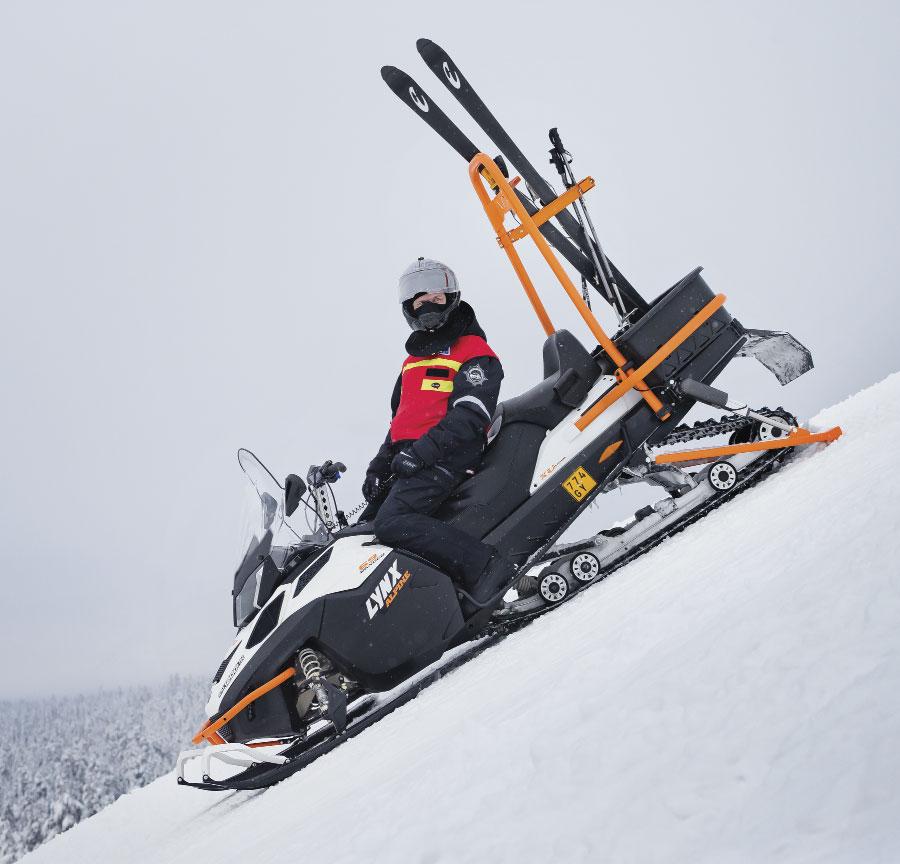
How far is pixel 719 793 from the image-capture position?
107 centimetres

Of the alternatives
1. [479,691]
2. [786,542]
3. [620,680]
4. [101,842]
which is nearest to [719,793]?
[620,680]

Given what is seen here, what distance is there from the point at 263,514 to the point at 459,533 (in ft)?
3.90

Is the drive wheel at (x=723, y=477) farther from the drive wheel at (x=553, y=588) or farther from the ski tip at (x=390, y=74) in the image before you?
the ski tip at (x=390, y=74)

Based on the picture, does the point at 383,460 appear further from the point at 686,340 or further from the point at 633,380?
the point at 686,340

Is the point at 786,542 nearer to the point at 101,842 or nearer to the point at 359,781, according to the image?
the point at 359,781

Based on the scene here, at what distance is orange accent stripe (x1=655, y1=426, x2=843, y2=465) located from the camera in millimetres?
4508

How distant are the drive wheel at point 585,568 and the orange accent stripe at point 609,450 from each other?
599mm

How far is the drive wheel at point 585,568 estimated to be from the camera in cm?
440

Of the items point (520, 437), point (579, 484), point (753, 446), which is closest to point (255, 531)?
point (520, 437)

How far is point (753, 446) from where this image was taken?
4523mm

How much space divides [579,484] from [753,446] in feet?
3.63

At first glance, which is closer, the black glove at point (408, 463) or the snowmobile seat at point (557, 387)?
the black glove at point (408, 463)

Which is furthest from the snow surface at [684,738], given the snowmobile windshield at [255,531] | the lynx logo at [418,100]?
the lynx logo at [418,100]

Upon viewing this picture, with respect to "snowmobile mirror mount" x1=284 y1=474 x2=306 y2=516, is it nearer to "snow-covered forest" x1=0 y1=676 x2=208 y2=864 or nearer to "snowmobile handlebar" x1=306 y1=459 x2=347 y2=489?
"snowmobile handlebar" x1=306 y1=459 x2=347 y2=489
